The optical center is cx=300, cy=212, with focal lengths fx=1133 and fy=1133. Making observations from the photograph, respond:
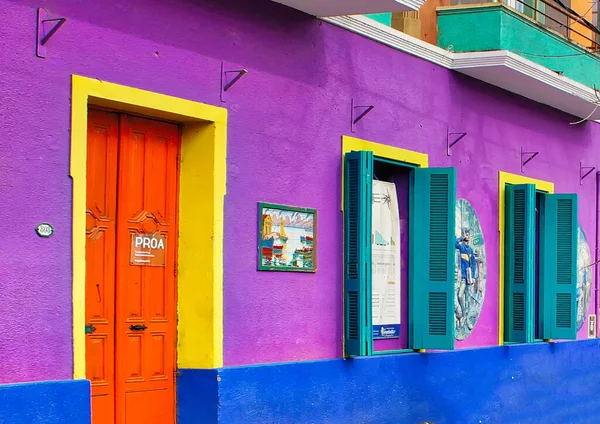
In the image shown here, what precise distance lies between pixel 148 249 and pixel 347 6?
8.81 feet

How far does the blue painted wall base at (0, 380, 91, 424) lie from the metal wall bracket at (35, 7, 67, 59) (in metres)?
2.09

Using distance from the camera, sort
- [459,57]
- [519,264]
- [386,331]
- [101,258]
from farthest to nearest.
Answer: [519,264]
[459,57]
[386,331]
[101,258]

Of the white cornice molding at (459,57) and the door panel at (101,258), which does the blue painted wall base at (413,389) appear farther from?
the white cornice molding at (459,57)

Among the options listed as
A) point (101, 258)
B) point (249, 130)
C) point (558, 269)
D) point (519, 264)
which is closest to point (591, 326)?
point (558, 269)

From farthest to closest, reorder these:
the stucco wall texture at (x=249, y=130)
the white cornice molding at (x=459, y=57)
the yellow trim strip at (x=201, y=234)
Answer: the white cornice molding at (x=459, y=57) < the yellow trim strip at (x=201, y=234) < the stucco wall texture at (x=249, y=130)

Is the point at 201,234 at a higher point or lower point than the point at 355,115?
lower

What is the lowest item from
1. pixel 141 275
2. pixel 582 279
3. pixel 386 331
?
pixel 386 331

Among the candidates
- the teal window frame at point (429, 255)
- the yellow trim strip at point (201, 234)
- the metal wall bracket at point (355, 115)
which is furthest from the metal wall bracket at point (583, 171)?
the yellow trim strip at point (201, 234)

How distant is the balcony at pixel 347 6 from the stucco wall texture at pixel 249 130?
155 millimetres

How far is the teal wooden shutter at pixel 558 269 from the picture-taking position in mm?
13641

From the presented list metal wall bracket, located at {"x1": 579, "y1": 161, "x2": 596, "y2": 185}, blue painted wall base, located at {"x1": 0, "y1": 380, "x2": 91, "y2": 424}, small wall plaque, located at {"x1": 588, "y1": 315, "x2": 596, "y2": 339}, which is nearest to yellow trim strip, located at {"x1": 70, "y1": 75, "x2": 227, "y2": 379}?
blue painted wall base, located at {"x1": 0, "y1": 380, "x2": 91, "y2": 424}

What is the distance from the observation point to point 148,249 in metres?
8.43

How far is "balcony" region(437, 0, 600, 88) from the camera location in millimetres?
12031

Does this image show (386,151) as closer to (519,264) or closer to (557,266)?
(519,264)
